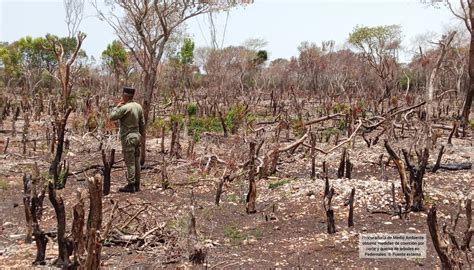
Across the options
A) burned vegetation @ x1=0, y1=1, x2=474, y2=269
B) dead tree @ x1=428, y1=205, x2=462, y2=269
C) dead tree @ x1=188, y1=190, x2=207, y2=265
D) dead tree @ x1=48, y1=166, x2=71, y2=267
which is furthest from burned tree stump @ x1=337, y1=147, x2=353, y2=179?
dead tree @ x1=48, y1=166, x2=71, y2=267

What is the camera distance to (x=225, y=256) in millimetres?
5523

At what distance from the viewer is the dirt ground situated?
5.29 metres

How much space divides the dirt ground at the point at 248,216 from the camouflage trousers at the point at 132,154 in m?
0.34

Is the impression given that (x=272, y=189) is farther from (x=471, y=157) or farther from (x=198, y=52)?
(x=198, y=52)

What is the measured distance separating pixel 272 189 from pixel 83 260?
4.64m

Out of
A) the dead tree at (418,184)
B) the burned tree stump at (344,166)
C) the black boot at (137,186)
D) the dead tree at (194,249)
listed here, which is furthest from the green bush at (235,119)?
the dead tree at (194,249)

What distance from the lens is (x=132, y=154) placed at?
8000 millimetres

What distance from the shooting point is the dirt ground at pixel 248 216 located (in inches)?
208

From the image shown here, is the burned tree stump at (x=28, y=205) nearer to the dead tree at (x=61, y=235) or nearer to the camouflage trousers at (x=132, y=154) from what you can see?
the dead tree at (x=61, y=235)

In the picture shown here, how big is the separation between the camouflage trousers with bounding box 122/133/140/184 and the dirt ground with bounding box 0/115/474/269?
344mm

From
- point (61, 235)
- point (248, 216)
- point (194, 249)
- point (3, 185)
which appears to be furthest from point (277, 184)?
point (3, 185)

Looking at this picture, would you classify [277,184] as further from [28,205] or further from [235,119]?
[235,119]

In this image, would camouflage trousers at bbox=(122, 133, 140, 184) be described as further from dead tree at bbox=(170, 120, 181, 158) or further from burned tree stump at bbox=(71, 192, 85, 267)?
burned tree stump at bbox=(71, 192, 85, 267)

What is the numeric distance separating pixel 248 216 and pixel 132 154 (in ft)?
7.34
